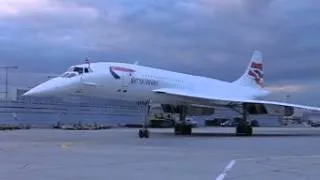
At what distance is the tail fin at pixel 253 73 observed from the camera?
46.9 m

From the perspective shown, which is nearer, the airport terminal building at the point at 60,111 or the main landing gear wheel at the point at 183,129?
the main landing gear wheel at the point at 183,129

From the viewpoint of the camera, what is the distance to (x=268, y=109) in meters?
38.3

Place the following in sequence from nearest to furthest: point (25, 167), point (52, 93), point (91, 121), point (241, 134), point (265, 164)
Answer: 1. point (25, 167)
2. point (265, 164)
3. point (52, 93)
4. point (241, 134)
5. point (91, 121)

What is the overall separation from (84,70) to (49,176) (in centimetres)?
1857

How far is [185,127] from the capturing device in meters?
40.0

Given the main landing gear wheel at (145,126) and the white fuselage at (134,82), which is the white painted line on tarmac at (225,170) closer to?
the white fuselage at (134,82)

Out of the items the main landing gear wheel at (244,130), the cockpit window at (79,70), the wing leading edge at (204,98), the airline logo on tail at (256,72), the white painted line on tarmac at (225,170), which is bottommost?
the white painted line on tarmac at (225,170)

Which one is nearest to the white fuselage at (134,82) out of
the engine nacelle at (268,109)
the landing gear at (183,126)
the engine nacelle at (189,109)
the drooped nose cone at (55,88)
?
the drooped nose cone at (55,88)

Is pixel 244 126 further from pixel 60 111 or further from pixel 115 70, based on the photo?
pixel 60 111

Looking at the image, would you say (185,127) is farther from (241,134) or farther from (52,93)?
(52,93)

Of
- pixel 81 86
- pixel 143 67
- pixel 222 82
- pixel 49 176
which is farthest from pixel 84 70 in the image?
pixel 49 176

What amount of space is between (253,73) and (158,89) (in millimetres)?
13663

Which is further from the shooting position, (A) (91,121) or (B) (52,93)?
(A) (91,121)

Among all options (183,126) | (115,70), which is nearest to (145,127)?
(115,70)
